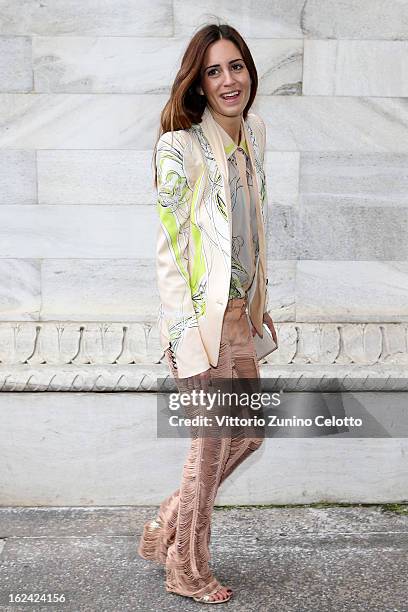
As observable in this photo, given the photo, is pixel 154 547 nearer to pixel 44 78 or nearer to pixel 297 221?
pixel 297 221

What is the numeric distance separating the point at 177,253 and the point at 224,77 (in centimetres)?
71

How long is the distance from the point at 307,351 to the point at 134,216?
120 centimetres

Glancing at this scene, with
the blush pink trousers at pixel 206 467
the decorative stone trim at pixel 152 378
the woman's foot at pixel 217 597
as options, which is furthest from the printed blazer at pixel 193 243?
the decorative stone trim at pixel 152 378

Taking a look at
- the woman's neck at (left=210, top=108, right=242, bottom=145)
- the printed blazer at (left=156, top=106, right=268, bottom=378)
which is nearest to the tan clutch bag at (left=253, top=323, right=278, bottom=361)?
the printed blazer at (left=156, top=106, right=268, bottom=378)

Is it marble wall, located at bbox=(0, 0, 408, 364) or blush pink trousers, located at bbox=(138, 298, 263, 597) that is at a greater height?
marble wall, located at bbox=(0, 0, 408, 364)

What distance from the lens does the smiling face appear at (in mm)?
3656

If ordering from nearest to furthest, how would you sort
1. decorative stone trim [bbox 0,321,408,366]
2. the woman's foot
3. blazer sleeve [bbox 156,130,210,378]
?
blazer sleeve [bbox 156,130,210,378], the woman's foot, decorative stone trim [bbox 0,321,408,366]

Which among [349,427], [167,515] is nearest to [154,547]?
[167,515]

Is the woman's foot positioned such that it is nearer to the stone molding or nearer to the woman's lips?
the stone molding

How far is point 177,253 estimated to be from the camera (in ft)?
12.0

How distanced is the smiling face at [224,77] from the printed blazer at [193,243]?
0.13m

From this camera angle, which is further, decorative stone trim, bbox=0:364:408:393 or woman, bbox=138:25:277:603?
decorative stone trim, bbox=0:364:408:393

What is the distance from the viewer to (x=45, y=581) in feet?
13.6
